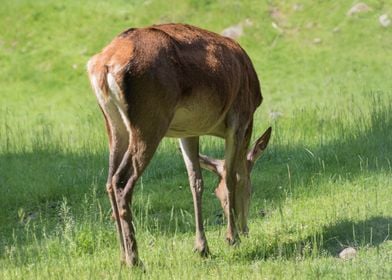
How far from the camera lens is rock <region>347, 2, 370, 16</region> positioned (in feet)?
59.3

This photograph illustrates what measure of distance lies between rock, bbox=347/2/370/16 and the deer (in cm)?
1074

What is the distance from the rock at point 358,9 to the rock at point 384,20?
1.18 ft

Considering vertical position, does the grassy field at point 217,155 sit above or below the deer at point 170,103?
below

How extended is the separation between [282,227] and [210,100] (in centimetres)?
133

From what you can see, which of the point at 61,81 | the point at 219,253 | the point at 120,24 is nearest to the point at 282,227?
the point at 219,253

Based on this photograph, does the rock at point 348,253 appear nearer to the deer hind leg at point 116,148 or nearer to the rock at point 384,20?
the deer hind leg at point 116,148

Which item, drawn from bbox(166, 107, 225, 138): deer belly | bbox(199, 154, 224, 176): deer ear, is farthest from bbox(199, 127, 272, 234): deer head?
bbox(166, 107, 225, 138): deer belly

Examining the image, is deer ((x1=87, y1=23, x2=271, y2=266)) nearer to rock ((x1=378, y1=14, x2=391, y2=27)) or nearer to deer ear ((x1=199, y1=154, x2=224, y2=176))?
deer ear ((x1=199, y1=154, x2=224, y2=176))

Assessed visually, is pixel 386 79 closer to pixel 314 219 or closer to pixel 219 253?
pixel 314 219

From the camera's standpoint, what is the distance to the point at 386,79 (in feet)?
51.9

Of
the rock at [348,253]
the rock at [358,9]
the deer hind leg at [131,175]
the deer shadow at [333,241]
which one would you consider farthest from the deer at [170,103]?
the rock at [358,9]

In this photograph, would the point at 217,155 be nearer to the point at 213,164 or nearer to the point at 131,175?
the point at 213,164

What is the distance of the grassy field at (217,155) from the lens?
22.6 feet

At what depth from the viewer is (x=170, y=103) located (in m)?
6.45
